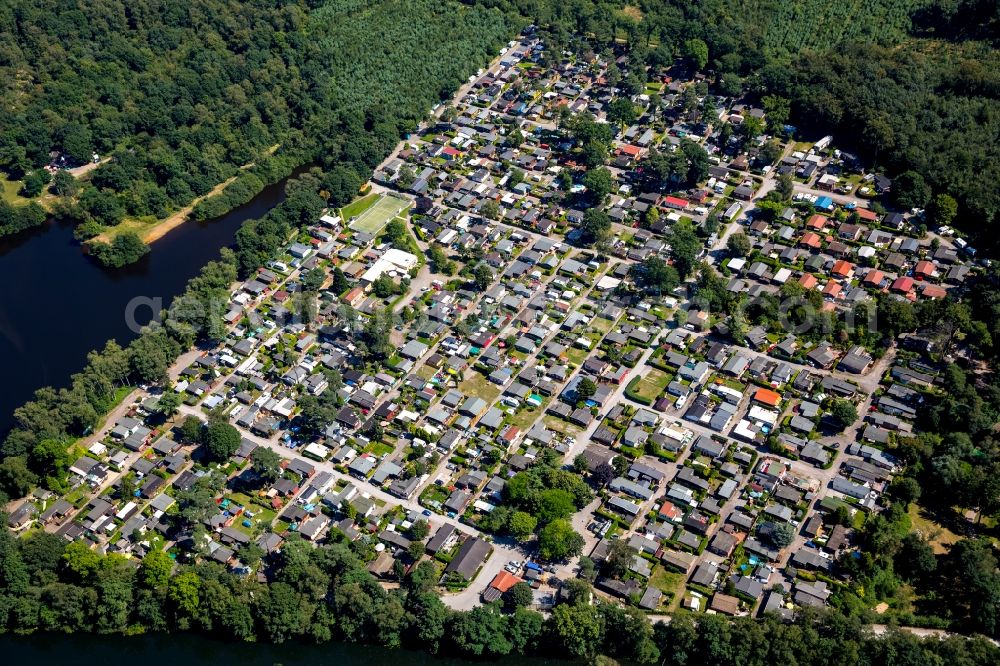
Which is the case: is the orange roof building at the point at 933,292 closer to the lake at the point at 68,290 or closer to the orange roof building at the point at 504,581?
the orange roof building at the point at 504,581

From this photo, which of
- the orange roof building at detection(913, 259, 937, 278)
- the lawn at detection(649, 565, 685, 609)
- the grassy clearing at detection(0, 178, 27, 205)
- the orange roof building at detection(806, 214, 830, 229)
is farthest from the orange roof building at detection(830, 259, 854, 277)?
the grassy clearing at detection(0, 178, 27, 205)

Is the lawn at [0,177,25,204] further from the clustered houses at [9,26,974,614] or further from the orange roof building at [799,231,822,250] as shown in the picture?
the orange roof building at [799,231,822,250]

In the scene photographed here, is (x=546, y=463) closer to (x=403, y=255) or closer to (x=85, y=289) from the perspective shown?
(x=403, y=255)

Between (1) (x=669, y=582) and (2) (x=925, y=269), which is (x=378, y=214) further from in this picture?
(2) (x=925, y=269)

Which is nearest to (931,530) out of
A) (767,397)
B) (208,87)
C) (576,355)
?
(767,397)

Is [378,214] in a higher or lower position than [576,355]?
higher

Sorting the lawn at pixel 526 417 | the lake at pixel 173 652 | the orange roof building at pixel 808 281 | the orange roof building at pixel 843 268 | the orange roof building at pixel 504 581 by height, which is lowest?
the lake at pixel 173 652

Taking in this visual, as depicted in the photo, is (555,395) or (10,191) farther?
(10,191)

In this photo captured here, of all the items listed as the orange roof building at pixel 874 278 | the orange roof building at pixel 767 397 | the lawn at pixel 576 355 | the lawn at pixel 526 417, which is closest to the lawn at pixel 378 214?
the lawn at pixel 576 355
